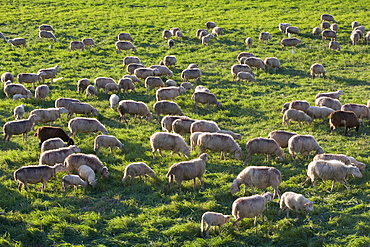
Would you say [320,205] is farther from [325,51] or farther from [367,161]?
[325,51]

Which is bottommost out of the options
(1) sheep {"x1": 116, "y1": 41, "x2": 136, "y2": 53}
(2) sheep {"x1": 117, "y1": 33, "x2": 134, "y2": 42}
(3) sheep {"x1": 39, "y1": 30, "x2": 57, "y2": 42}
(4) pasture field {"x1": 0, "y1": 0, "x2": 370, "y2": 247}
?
(4) pasture field {"x1": 0, "y1": 0, "x2": 370, "y2": 247}

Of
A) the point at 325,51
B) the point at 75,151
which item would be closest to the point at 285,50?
the point at 325,51

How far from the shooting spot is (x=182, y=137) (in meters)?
15.2

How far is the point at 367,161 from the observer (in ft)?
44.9

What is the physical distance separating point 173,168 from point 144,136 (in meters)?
4.54

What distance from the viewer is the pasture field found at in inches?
388

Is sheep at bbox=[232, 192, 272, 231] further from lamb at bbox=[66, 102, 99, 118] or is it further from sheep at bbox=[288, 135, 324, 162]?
lamb at bbox=[66, 102, 99, 118]

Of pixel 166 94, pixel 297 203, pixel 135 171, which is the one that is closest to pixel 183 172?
pixel 135 171

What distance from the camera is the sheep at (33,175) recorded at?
1184cm

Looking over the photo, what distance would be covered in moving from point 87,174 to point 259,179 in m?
4.64

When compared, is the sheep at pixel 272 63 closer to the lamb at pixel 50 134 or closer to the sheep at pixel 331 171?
the lamb at pixel 50 134

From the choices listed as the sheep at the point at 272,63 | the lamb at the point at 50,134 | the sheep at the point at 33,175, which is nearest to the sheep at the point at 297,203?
the sheep at the point at 33,175

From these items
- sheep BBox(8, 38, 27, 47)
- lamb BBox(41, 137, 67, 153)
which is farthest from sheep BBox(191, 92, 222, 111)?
sheep BBox(8, 38, 27, 47)

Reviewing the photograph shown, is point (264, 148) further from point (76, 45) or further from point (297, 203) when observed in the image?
point (76, 45)
